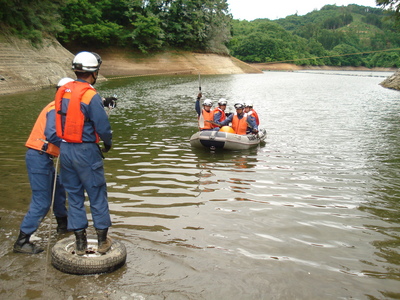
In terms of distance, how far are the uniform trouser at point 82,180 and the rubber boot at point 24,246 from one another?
69 cm

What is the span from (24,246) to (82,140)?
64.3 inches

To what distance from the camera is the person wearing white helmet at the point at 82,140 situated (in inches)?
179

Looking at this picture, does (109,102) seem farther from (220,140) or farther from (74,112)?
(220,140)

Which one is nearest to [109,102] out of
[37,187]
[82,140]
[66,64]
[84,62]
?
[84,62]

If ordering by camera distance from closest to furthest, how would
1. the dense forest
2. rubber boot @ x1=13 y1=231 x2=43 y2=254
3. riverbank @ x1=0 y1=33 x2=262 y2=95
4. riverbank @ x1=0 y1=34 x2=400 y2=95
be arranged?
1. rubber boot @ x1=13 y1=231 x2=43 y2=254
2. riverbank @ x1=0 y1=33 x2=262 y2=95
3. riverbank @ x1=0 y1=34 x2=400 y2=95
4. the dense forest

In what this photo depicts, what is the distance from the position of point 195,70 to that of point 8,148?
48.5 metres

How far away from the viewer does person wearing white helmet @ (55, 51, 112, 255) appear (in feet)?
14.9

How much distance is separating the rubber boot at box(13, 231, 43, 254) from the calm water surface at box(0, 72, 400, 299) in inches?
3.8

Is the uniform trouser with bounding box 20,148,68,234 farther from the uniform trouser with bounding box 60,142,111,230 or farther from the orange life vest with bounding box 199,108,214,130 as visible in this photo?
the orange life vest with bounding box 199,108,214,130

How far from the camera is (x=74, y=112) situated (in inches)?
179

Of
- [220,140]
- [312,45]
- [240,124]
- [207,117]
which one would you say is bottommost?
[220,140]

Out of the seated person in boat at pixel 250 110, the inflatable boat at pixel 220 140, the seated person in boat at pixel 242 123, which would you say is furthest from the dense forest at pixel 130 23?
the inflatable boat at pixel 220 140

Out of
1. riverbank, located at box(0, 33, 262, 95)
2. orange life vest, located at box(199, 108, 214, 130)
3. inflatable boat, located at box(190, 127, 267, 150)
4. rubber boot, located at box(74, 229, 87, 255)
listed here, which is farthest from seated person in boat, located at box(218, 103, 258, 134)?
riverbank, located at box(0, 33, 262, 95)

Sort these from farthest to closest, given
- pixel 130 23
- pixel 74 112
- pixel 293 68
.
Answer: pixel 293 68, pixel 130 23, pixel 74 112
